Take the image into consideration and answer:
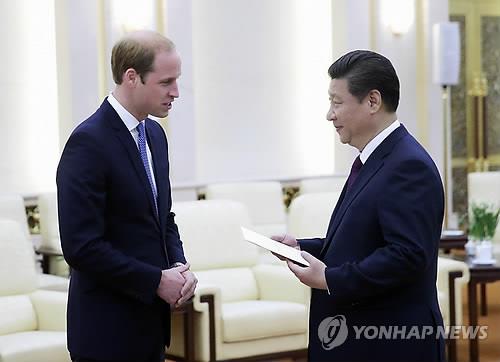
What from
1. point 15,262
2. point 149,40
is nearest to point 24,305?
point 15,262

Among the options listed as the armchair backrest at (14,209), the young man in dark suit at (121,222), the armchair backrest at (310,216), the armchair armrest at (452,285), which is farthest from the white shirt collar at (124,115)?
the armchair backrest at (14,209)

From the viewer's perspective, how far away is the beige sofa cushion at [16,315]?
5.50 metres

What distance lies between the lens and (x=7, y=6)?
313 inches

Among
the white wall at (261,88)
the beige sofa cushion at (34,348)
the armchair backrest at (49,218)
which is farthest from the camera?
the white wall at (261,88)

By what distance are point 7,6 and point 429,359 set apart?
19.6 feet

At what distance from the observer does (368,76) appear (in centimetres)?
272

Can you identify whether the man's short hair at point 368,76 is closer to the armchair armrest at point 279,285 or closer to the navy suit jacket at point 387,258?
the navy suit jacket at point 387,258

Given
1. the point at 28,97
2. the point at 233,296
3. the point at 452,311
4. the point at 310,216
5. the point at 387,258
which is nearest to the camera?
the point at 387,258

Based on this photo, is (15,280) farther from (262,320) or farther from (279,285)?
(279,285)

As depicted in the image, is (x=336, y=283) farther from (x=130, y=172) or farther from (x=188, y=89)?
(x=188, y=89)

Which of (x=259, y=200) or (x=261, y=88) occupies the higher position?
(x=261, y=88)

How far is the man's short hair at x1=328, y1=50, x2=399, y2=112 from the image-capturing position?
8.93 feet

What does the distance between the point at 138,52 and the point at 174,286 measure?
712mm

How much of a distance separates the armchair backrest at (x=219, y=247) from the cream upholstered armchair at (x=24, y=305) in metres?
1.00
